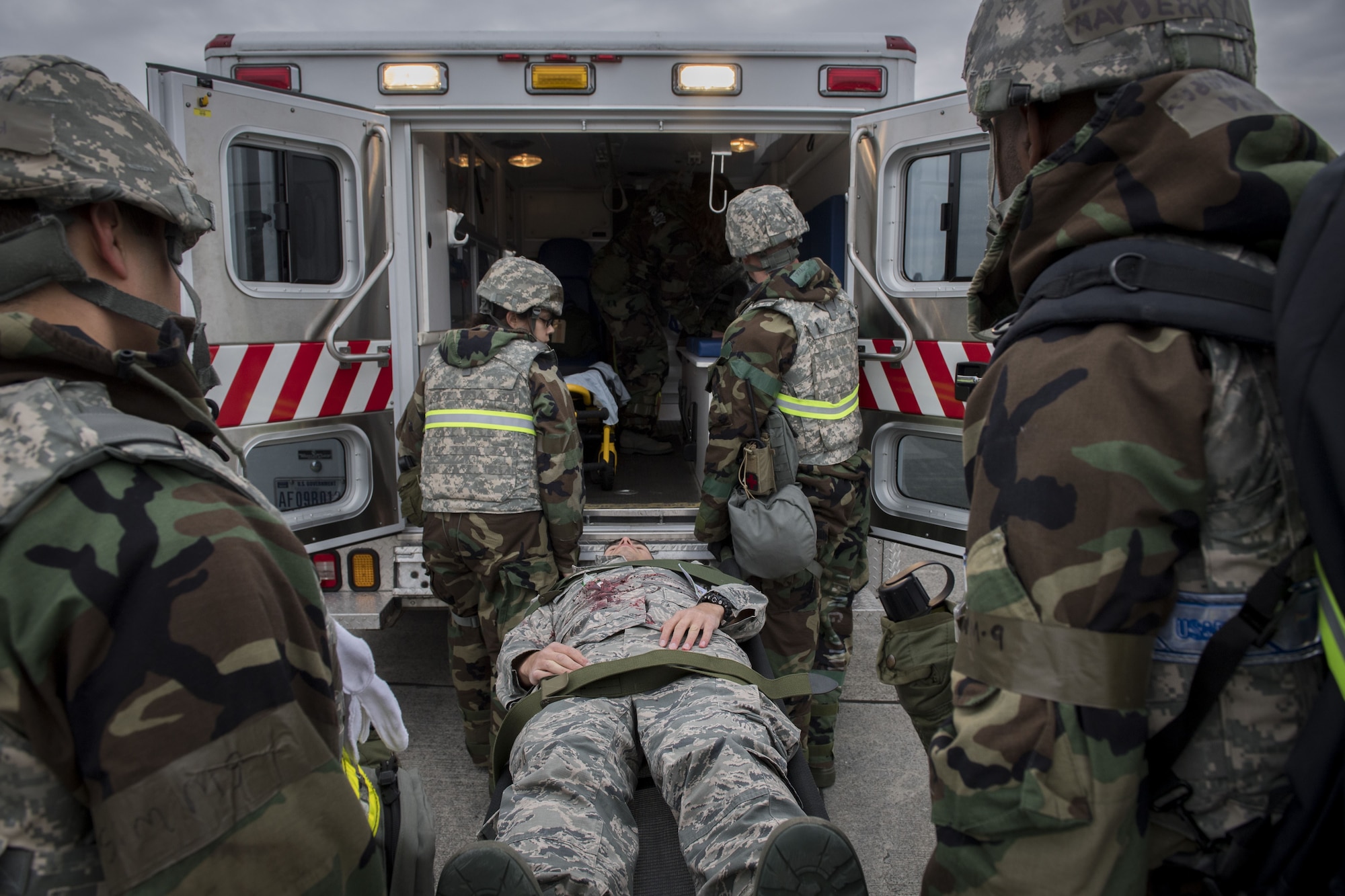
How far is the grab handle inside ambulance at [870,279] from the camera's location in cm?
345

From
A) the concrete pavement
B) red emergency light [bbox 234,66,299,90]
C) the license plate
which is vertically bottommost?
the concrete pavement

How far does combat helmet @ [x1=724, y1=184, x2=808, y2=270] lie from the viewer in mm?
3455

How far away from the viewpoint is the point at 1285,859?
99cm

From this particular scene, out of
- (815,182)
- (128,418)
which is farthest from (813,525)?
(815,182)

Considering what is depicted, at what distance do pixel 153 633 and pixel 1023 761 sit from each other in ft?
3.26

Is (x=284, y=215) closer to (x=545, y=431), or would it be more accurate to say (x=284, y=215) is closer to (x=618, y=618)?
(x=545, y=431)

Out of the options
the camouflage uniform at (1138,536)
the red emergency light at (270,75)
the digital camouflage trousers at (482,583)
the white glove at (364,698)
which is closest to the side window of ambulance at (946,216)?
the digital camouflage trousers at (482,583)

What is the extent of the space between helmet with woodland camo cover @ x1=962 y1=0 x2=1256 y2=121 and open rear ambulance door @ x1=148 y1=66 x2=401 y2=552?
269cm

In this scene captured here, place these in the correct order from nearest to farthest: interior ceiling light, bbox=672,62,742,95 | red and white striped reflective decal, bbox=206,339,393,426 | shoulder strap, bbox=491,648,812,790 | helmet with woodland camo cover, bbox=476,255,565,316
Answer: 1. shoulder strap, bbox=491,648,812,790
2. red and white striped reflective decal, bbox=206,339,393,426
3. interior ceiling light, bbox=672,62,742,95
4. helmet with woodland camo cover, bbox=476,255,565,316

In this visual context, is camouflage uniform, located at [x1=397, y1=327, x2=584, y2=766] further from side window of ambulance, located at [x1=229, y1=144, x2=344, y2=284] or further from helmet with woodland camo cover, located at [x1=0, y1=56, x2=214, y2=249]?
helmet with woodland camo cover, located at [x1=0, y1=56, x2=214, y2=249]

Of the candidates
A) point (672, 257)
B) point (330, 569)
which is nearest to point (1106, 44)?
point (330, 569)

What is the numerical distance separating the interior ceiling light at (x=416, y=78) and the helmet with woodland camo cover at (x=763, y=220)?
1261 millimetres

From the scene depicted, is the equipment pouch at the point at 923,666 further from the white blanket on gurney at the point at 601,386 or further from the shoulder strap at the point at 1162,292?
the white blanket on gurney at the point at 601,386

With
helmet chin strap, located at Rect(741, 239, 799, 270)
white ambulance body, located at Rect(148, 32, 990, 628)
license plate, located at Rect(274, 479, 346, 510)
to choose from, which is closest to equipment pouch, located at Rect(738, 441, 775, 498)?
white ambulance body, located at Rect(148, 32, 990, 628)
